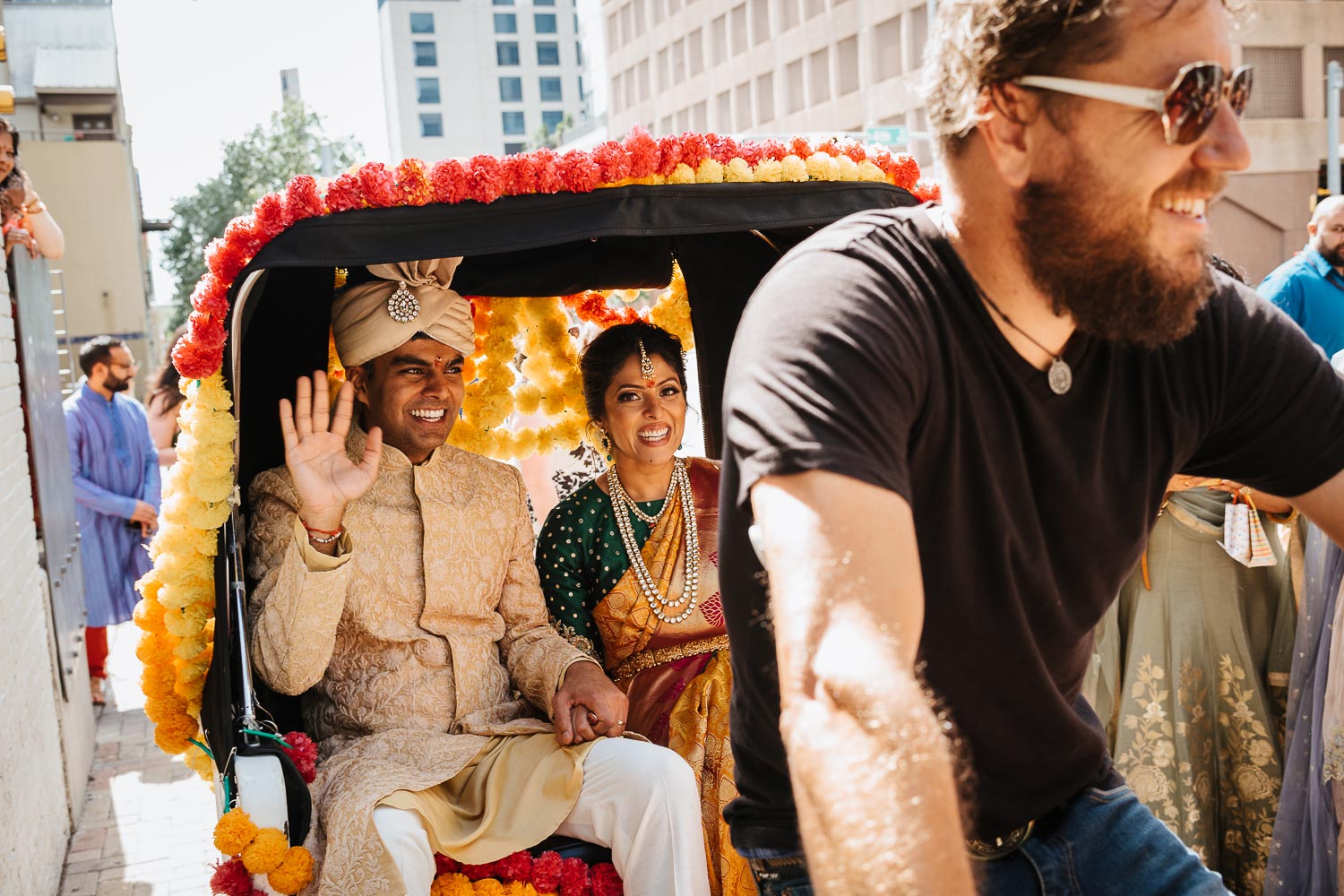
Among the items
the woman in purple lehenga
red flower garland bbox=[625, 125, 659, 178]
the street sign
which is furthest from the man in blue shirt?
the street sign

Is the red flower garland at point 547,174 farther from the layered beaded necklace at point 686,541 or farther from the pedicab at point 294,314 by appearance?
the layered beaded necklace at point 686,541

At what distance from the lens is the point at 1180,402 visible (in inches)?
68.5

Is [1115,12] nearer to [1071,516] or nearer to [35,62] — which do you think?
[1071,516]

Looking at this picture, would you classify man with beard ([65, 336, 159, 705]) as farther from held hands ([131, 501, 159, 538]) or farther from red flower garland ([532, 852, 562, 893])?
red flower garland ([532, 852, 562, 893])

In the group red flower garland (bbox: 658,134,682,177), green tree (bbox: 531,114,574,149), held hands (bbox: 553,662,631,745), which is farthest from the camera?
green tree (bbox: 531,114,574,149)

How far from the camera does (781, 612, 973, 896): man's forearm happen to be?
1116 mm

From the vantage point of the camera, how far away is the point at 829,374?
131 cm

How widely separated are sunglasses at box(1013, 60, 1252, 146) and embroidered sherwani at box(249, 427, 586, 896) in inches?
95.2

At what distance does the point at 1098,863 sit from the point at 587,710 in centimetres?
201

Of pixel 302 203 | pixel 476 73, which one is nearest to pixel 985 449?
pixel 302 203

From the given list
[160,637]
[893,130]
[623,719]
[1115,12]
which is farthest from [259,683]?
[893,130]

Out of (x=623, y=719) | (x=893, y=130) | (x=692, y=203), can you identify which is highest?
(x=893, y=130)

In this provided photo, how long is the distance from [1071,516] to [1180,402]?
0.27 m

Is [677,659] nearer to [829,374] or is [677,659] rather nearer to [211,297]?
[211,297]
